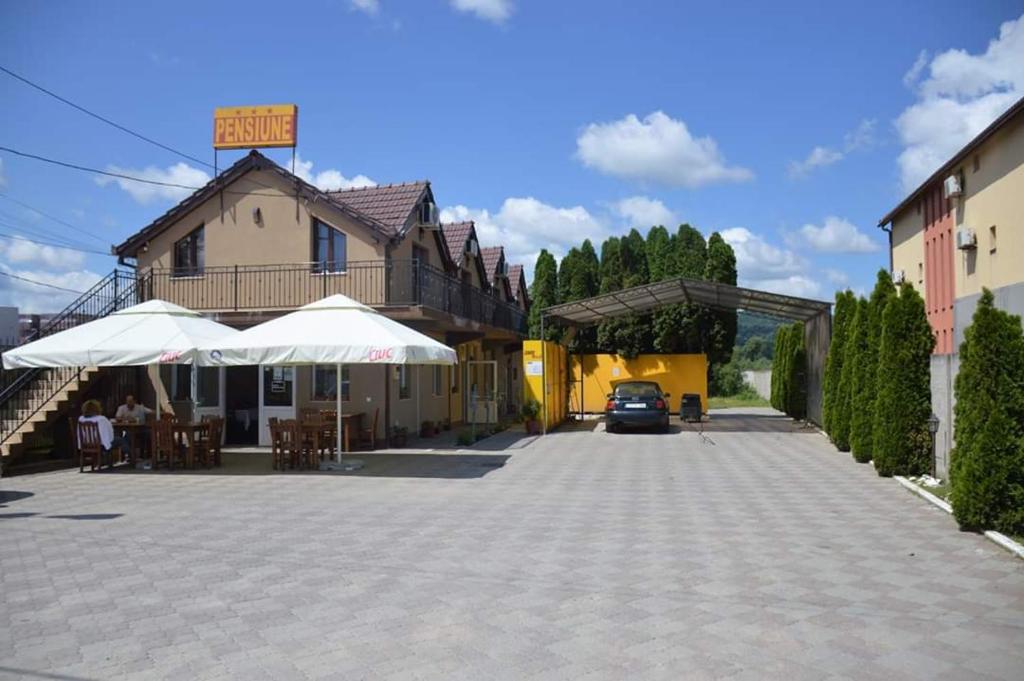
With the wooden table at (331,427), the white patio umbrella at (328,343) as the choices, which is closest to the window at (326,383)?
the wooden table at (331,427)

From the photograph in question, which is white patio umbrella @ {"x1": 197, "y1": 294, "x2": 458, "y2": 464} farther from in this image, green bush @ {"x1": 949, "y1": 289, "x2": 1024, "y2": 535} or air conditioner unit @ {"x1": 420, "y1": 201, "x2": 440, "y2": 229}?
green bush @ {"x1": 949, "y1": 289, "x2": 1024, "y2": 535}

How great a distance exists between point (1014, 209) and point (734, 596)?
35.5 feet

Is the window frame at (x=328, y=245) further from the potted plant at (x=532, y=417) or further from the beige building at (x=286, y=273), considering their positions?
the potted plant at (x=532, y=417)

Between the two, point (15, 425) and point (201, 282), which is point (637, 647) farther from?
point (201, 282)

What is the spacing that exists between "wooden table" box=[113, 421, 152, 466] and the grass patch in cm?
2695

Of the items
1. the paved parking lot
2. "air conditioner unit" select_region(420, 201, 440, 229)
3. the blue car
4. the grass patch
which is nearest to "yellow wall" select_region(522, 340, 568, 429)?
the blue car

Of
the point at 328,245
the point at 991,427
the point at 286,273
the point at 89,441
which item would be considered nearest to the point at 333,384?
the point at 286,273

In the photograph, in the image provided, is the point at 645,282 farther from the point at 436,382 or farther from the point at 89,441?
the point at 89,441

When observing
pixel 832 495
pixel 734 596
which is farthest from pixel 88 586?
pixel 832 495

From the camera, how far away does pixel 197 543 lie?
7.85m

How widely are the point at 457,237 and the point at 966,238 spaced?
54.0ft

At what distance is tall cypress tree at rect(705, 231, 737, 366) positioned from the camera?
29.7 metres

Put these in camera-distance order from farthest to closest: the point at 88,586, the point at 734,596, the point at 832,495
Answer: the point at 832,495
the point at 88,586
the point at 734,596

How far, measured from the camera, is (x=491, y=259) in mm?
32938
